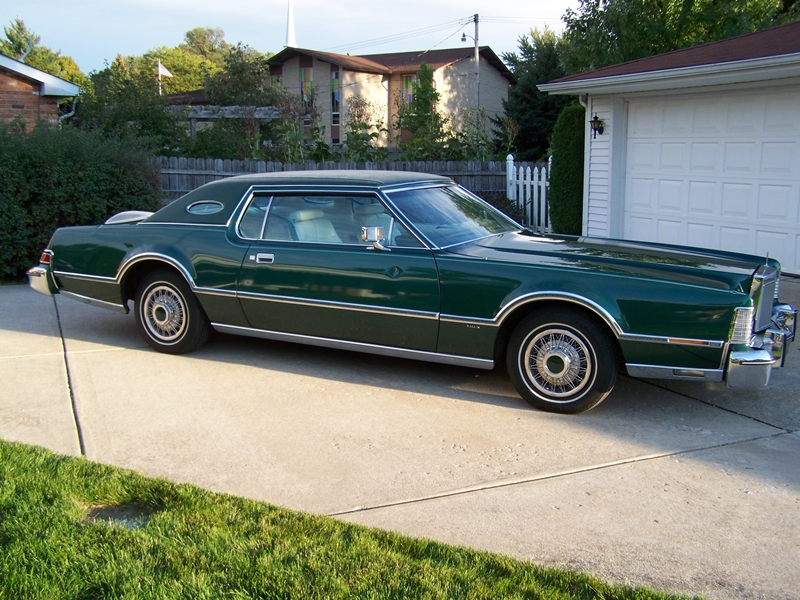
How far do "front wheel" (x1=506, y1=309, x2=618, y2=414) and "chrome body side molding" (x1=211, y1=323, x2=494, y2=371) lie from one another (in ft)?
0.93

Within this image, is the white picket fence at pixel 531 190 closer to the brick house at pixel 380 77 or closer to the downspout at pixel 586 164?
the downspout at pixel 586 164

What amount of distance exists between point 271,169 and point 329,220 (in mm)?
7943

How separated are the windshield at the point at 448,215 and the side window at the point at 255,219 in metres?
1.12

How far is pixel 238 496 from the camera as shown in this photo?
3.98 meters

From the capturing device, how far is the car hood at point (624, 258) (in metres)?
4.95

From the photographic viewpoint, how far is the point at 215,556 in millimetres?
3244

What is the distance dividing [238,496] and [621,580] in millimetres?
1873

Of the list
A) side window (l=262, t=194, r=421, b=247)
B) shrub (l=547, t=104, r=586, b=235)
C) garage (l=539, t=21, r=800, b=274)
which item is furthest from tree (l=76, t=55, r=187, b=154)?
side window (l=262, t=194, r=421, b=247)

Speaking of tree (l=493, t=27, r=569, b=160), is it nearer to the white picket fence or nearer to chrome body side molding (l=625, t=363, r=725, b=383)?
the white picket fence

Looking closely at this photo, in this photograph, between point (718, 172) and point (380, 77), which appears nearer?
point (718, 172)

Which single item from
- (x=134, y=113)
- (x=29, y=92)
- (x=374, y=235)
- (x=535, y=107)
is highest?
(x=535, y=107)

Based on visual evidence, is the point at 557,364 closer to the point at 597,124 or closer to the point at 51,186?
the point at 597,124

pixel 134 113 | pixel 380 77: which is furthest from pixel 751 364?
pixel 380 77

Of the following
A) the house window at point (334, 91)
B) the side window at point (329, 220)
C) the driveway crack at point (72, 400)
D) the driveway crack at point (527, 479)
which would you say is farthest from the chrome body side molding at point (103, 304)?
the house window at point (334, 91)
